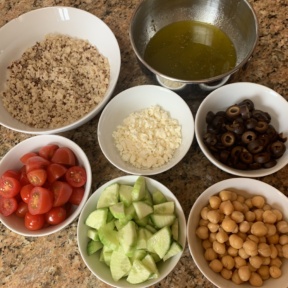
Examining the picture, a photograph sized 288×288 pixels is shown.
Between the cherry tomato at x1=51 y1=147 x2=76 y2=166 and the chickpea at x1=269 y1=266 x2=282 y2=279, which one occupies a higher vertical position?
the cherry tomato at x1=51 y1=147 x2=76 y2=166

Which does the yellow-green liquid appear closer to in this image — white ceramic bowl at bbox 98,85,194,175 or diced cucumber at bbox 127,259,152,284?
white ceramic bowl at bbox 98,85,194,175

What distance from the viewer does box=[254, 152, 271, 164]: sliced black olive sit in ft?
4.11

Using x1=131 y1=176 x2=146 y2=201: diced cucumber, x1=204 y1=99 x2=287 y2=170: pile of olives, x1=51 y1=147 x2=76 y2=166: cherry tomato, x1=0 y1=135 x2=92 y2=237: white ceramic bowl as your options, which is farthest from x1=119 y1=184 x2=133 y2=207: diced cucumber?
x1=204 y1=99 x2=287 y2=170: pile of olives

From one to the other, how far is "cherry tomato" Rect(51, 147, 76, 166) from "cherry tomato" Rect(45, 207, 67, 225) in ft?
0.57

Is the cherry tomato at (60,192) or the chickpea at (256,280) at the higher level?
the cherry tomato at (60,192)

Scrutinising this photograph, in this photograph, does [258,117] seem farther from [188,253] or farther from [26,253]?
[26,253]

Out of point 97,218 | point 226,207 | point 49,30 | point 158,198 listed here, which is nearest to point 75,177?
point 97,218

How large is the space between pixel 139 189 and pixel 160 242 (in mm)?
190

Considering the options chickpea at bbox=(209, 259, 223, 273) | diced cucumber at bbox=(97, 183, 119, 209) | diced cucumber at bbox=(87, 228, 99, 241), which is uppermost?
diced cucumber at bbox=(97, 183, 119, 209)

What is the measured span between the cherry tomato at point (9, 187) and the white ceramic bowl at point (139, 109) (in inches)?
13.3

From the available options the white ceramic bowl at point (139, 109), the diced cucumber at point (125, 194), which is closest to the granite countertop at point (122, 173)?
the white ceramic bowl at point (139, 109)

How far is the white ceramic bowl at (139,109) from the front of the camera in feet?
4.38

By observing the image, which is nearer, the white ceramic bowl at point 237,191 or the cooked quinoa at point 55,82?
the white ceramic bowl at point 237,191

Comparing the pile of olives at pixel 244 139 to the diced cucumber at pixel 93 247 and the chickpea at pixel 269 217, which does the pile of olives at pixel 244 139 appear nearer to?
the chickpea at pixel 269 217
